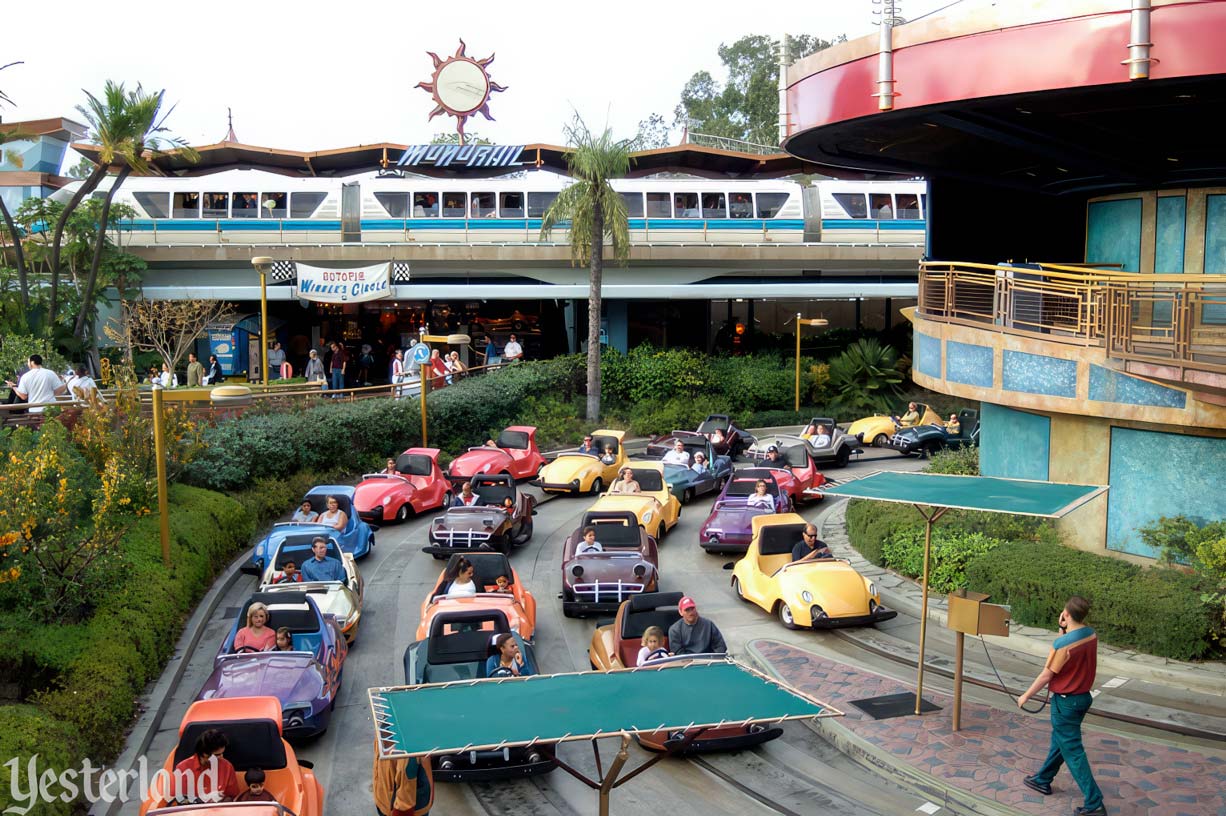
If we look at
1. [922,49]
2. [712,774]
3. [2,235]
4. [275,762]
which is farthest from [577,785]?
[2,235]

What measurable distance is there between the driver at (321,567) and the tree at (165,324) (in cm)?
1889

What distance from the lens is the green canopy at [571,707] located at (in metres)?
7.12

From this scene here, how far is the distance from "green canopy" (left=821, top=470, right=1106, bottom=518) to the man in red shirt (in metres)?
1.73

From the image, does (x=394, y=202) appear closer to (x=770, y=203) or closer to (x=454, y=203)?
(x=454, y=203)

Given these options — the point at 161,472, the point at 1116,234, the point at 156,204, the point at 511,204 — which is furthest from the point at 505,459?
the point at 156,204

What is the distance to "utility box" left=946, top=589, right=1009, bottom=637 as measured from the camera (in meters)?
10.8

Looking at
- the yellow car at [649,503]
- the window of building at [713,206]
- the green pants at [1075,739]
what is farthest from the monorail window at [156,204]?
the green pants at [1075,739]

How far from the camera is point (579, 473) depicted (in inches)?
983

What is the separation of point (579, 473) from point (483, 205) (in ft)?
55.2

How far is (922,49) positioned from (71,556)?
1303cm

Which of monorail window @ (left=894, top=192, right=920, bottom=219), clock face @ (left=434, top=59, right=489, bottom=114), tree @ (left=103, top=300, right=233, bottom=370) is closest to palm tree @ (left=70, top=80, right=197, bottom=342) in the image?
tree @ (left=103, top=300, right=233, bottom=370)

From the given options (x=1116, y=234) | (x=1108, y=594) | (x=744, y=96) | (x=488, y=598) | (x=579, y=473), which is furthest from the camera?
(x=744, y=96)

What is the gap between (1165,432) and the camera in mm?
15359

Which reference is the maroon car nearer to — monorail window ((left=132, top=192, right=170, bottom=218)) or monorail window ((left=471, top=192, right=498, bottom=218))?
monorail window ((left=471, top=192, right=498, bottom=218))
